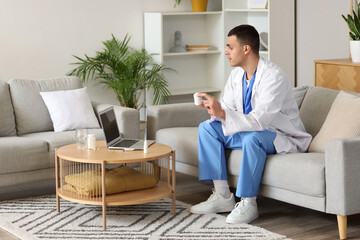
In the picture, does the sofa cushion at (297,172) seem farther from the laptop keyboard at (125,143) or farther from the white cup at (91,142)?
the white cup at (91,142)

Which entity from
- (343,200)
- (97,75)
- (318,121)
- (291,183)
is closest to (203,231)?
(291,183)

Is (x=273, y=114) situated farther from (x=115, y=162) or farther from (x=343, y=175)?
(x=115, y=162)

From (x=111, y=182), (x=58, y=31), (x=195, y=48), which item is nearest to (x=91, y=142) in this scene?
(x=111, y=182)

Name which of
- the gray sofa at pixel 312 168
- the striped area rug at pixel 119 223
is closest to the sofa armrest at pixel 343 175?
the gray sofa at pixel 312 168

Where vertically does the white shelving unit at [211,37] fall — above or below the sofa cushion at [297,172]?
above

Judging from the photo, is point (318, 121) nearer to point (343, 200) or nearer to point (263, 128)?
point (263, 128)

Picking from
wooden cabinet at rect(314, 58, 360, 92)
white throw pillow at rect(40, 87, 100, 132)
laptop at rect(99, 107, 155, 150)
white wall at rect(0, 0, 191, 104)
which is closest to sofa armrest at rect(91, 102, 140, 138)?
white throw pillow at rect(40, 87, 100, 132)

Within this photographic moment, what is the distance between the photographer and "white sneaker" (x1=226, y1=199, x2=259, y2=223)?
3.67 metres

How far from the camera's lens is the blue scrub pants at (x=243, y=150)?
3645 millimetres

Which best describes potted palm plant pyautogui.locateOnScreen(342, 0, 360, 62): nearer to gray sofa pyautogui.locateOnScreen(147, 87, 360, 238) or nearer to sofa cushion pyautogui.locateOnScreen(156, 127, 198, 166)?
gray sofa pyautogui.locateOnScreen(147, 87, 360, 238)

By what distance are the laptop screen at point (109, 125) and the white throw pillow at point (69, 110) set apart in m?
0.67

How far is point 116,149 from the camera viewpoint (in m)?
3.92

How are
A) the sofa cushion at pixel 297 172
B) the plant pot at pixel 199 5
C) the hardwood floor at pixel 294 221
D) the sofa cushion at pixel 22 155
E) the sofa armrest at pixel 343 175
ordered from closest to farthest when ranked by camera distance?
the sofa armrest at pixel 343 175 → the sofa cushion at pixel 297 172 → the hardwood floor at pixel 294 221 → the sofa cushion at pixel 22 155 → the plant pot at pixel 199 5

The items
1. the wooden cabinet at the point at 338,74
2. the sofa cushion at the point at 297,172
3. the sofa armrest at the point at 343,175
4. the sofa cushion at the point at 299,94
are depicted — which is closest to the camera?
the sofa armrest at the point at 343,175
